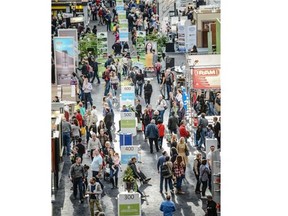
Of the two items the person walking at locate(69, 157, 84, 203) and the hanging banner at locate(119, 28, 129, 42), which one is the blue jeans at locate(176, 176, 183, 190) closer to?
the person walking at locate(69, 157, 84, 203)

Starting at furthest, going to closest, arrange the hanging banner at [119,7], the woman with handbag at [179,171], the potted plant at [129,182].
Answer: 1. the hanging banner at [119,7]
2. the woman with handbag at [179,171]
3. the potted plant at [129,182]

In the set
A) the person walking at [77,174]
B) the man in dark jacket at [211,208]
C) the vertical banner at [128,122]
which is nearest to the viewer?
the man in dark jacket at [211,208]

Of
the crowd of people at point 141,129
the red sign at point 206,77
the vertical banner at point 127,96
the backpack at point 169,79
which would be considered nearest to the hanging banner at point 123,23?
the crowd of people at point 141,129

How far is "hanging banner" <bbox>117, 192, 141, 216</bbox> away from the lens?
20194mm

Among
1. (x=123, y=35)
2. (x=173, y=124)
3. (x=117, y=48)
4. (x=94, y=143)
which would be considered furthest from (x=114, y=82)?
(x=123, y=35)

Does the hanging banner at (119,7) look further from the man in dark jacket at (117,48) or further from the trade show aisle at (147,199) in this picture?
the trade show aisle at (147,199)

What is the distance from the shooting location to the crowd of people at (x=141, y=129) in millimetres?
22484

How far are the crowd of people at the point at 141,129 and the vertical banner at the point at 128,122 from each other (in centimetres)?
47

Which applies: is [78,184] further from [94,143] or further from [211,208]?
[211,208]

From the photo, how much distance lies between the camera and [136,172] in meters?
23.3

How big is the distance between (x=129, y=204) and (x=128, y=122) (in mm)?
7013

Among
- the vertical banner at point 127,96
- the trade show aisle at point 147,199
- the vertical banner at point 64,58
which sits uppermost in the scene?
the vertical banner at point 64,58
